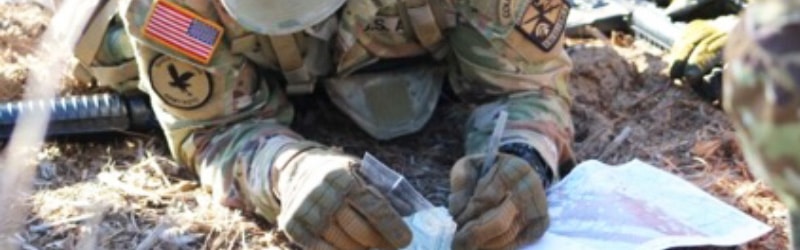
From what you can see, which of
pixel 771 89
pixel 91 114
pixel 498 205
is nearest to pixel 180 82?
pixel 91 114

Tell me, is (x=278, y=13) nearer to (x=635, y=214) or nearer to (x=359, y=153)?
(x=359, y=153)

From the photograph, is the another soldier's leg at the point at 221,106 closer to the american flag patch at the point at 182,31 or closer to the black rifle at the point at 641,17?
the american flag patch at the point at 182,31

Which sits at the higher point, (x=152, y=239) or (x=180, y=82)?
(x=180, y=82)

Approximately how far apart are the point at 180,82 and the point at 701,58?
1056 millimetres

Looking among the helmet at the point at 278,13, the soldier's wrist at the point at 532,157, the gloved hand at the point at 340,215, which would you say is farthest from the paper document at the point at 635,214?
the helmet at the point at 278,13

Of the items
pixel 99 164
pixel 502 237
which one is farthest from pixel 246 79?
pixel 502 237

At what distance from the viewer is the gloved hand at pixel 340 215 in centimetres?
201

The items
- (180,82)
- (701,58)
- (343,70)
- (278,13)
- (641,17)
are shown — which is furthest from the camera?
(641,17)

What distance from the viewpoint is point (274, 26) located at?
223 cm

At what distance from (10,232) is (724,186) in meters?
1.18

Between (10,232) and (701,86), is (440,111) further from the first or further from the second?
(10,232)

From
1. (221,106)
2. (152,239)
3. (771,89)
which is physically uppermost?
(771,89)

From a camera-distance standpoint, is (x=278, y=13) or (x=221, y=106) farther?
(x=221, y=106)

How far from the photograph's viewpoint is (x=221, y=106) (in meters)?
2.46
